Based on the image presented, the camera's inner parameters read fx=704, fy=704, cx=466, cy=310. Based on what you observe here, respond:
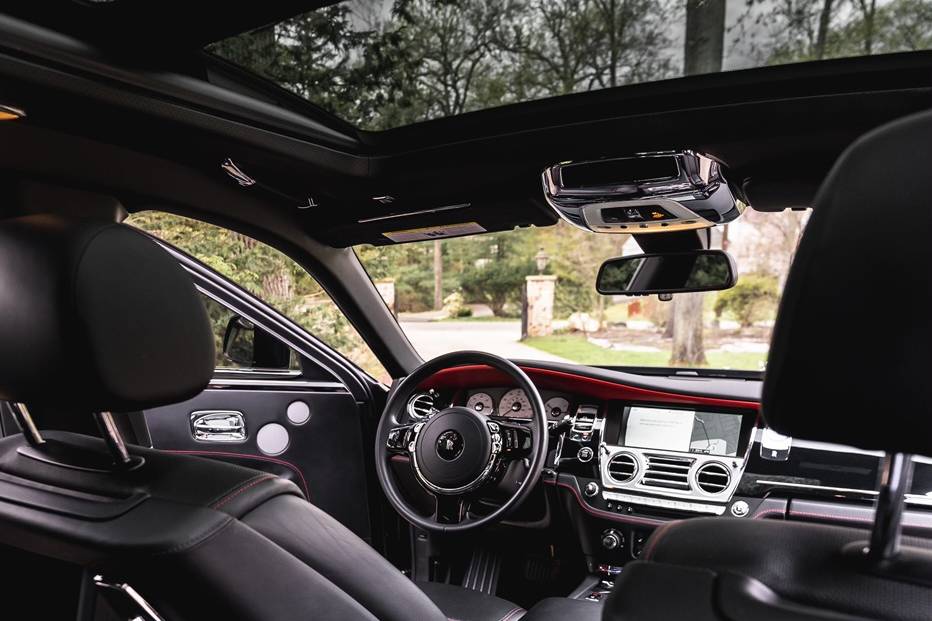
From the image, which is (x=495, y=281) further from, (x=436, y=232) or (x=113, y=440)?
(x=113, y=440)

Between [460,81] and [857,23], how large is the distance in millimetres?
1251

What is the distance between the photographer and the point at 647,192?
2564 mm

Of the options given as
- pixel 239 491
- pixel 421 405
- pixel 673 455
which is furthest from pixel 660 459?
pixel 239 491

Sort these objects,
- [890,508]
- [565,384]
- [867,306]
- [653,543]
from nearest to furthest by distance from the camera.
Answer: [867,306] → [890,508] → [653,543] → [565,384]

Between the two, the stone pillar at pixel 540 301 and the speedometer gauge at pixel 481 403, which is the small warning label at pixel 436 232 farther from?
the stone pillar at pixel 540 301

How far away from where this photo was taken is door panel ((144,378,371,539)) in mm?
3018

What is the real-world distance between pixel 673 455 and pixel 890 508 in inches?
73.4

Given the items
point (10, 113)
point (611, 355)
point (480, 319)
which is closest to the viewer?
point (10, 113)

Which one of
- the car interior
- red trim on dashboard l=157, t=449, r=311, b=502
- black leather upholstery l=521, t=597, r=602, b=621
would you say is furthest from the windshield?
black leather upholstery l=521, t=597, r=602, b=621

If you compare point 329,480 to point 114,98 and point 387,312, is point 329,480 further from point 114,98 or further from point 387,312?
point 114,98

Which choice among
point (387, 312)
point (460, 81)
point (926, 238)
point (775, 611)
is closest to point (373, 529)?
point (387, 312)

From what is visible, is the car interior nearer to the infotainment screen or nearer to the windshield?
the infotainment screen

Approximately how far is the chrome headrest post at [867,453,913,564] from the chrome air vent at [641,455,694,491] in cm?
179

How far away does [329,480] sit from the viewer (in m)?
3.23
